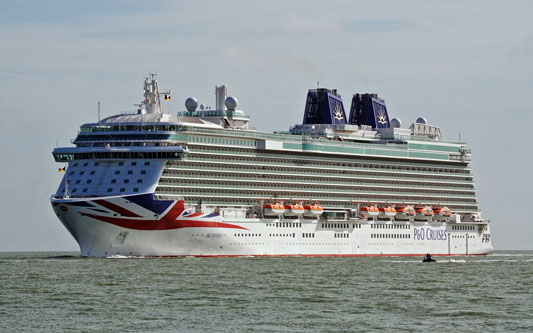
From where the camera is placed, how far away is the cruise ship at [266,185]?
98.4m

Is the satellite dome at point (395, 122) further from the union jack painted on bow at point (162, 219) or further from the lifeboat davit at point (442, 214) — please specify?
the union jack painted on bow at point (162, 219)

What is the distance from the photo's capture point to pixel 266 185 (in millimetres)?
111812

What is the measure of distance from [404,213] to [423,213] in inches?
168

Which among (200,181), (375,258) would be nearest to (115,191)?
(200,181)

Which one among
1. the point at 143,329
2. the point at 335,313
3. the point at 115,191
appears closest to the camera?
the point at 143,329

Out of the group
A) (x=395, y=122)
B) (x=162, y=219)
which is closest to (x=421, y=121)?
(x=395, y=122)

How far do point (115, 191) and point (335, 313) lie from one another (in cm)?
4405

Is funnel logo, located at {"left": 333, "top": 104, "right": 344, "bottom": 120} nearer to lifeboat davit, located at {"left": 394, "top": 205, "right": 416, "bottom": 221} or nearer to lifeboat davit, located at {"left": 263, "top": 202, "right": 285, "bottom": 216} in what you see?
lifeboat davit, located at {"left": 394, "top": 205, "right": 416, "bottom": 221}

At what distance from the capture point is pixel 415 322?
55.1 metres

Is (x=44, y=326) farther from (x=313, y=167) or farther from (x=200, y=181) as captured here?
(x=313, y=167)

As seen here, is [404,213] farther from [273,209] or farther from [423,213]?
[273,209]

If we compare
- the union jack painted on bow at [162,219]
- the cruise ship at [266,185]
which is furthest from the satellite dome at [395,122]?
the union jack painted on bow at [162,219]

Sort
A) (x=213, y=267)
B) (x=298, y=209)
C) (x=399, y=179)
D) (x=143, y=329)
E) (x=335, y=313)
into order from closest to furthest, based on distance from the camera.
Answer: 1. (x=143, y=329)
2. (x=335, y=313)
3. (x=213, y=267)
4. (x=298, y=209)
5. (x=399, y=179)

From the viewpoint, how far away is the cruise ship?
98.4m
